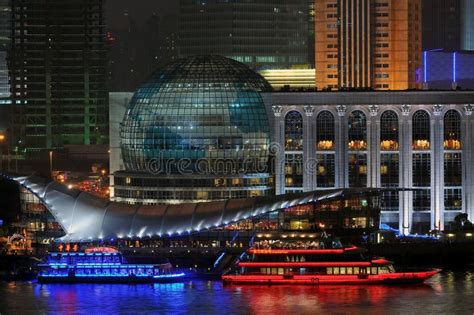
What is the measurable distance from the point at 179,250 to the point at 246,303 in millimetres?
28613

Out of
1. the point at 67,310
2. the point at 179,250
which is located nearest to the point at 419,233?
the point at 179,250

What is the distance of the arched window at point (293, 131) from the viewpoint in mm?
193875

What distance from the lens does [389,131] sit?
193 m

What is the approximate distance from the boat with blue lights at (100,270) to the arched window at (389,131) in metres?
36.5

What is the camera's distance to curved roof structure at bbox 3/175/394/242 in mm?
175750

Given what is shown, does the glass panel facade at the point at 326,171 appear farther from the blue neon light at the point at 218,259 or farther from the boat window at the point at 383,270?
the boat window at the point at 383,270

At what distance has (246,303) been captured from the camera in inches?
5822

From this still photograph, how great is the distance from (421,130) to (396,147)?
323 centimetres

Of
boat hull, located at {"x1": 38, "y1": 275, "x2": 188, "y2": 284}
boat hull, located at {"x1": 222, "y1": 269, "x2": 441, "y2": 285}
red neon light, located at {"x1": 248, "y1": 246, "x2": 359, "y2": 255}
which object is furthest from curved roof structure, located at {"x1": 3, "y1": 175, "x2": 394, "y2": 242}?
boat hull, located at {"x1": 222, "y1": 269, "x2": 441, "y2": 285}

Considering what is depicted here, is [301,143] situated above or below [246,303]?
above

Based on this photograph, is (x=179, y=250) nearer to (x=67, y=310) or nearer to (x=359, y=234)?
(x=359, y=234)

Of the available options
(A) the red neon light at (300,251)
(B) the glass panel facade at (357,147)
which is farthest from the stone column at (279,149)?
(A) the red neon light at (300,251)

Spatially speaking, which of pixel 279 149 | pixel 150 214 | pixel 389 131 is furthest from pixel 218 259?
pixel 389 131

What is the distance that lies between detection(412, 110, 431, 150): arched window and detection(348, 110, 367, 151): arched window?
17.2ft
